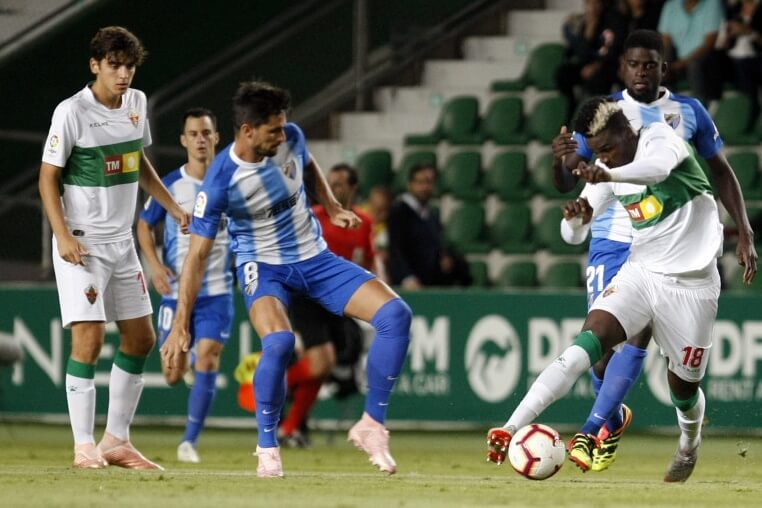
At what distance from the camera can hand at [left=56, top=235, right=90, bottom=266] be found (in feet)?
28.2

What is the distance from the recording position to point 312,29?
16.6 meters

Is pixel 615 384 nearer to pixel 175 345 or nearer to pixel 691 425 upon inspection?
pixel 691 425

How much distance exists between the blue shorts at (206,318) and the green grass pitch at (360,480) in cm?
83

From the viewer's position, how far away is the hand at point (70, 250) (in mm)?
8602

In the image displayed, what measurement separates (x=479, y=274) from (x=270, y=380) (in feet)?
23.7

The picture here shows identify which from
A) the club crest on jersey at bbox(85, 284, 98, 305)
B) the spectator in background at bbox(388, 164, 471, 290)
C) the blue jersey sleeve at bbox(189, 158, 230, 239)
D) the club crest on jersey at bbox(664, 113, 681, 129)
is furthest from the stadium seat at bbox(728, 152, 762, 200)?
the club crest on jersey at bbox(85, 284, 98, 305)

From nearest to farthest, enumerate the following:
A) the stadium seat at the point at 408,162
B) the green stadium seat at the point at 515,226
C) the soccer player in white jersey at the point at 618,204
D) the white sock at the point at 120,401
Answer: the soccer player in white jersey at the point at 618,204
the white sock at the point at 120,401
the green stadium seat at the point at 515,226
the stadium seat at the point at 408,162

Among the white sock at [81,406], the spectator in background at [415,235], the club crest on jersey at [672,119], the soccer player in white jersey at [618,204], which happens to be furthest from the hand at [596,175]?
the spectator in background at [415,235]

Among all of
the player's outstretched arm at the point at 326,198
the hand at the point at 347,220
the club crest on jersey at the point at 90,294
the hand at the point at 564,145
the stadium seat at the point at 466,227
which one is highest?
the hand at the point at 564,145

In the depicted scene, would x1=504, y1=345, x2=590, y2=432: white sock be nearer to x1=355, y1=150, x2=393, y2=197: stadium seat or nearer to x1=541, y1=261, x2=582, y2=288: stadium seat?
x1=541, y1=261, x2=582, y2=288: stadium seat

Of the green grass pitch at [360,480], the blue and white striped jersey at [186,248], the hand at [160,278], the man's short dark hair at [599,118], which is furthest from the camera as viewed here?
the blue and white striped jersey at [186,248]

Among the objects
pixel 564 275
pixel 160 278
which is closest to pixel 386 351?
pixel 160 278

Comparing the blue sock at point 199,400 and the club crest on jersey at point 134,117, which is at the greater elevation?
the club crest on jersey at point 134,117

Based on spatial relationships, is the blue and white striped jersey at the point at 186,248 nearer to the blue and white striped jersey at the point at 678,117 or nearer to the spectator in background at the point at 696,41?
the blue and white striped jersey at the point at 678,117
